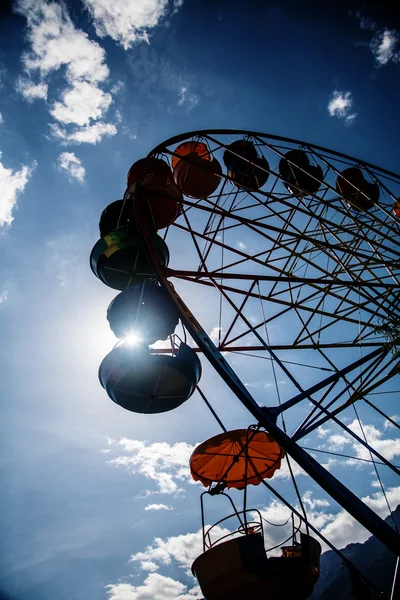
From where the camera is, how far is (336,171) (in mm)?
9969

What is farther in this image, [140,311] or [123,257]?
[123,257]

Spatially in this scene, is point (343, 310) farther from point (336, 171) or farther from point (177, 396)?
point (177, 396)

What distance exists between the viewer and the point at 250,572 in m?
4.49

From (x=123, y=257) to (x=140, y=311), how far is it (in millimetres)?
1482

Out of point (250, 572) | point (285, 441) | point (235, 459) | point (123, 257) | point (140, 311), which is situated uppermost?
point (123, 257)

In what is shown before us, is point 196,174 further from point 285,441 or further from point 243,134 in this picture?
point 285,441

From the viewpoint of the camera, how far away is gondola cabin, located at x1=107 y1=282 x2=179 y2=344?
6434 millimetres

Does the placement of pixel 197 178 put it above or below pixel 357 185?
above

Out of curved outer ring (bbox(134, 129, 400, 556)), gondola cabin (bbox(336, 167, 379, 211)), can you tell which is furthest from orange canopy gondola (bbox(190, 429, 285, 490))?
gondola cabin (bbox(336, 167, 379, 211))

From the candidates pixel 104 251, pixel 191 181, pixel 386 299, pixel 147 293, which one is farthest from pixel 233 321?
pixel 191 181

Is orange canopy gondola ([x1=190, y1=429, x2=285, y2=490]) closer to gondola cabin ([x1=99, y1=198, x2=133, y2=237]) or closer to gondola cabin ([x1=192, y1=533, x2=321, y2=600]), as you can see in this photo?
gondola cabin ([x1=192, y1=533, x2=321, y2=600])

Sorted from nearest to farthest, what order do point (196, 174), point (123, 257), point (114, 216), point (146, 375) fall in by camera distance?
point (146, 375) → point (123, 257) → point (114, 216) → point (196, 174)

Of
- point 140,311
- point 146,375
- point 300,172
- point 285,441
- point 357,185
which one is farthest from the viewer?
point 357,185

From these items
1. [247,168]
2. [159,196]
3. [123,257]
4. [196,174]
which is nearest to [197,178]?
[196,174]
